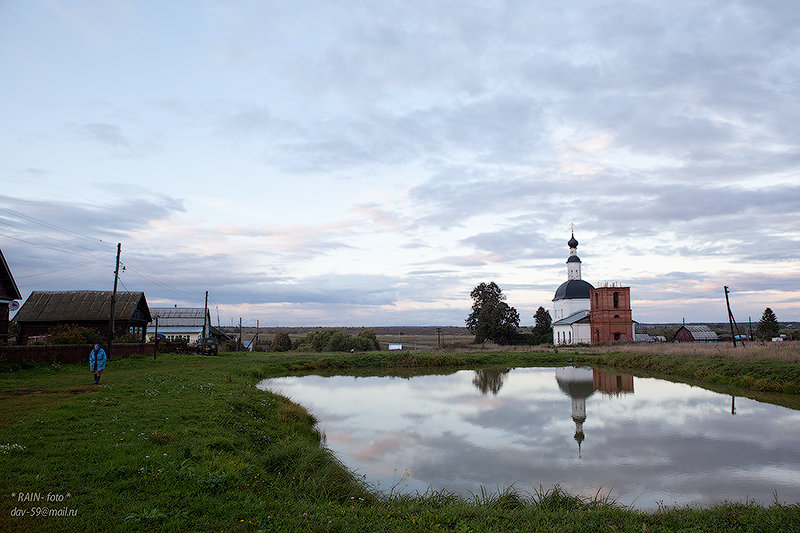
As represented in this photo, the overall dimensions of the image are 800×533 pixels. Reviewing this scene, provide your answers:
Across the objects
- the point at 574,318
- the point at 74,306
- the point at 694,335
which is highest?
the point at 74,306

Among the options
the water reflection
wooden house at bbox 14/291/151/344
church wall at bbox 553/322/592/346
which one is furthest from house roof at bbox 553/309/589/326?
wooden house at bbox 14/291/151/344

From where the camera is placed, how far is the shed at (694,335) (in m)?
65.3

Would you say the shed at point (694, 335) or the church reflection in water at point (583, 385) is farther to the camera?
the shed at point (694, 335)

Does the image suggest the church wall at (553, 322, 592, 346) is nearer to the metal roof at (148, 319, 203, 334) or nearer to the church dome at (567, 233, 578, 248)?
the church dome at (567, 233, 578, 248)

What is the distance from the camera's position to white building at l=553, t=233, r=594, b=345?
5894 cm

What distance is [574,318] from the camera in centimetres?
6238

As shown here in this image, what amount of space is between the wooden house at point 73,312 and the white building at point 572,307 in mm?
49058

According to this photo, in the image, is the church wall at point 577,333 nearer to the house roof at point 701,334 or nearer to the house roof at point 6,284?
the house roof at point 701,334

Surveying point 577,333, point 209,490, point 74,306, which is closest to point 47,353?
point 74,306

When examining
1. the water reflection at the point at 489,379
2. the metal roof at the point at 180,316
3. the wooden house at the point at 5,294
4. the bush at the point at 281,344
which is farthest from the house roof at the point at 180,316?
the water reflection at the point at 489,379

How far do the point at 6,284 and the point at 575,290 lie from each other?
2409 inches

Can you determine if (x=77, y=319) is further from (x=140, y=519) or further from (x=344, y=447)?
(x=140, y=519)

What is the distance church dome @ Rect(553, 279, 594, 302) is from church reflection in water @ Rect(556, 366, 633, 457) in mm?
31733

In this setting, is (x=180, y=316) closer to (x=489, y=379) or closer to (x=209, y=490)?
(x=489, y=379)
